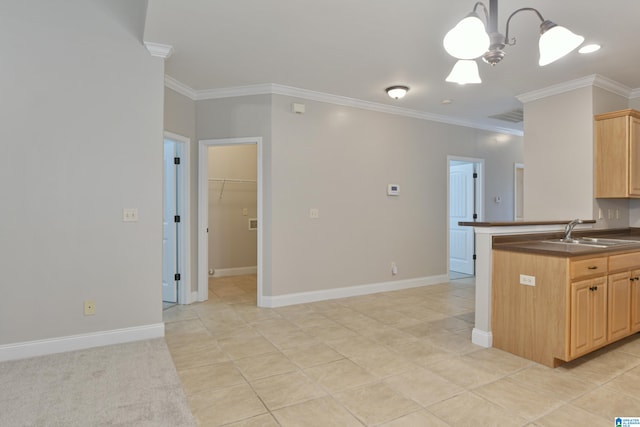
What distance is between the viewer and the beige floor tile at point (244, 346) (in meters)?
2.85

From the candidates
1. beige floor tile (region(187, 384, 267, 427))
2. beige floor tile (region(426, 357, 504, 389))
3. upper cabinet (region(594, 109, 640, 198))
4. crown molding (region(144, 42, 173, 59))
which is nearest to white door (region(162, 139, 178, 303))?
crown molding (region(144, 42, 173, 59))

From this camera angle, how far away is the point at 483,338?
2969 mm

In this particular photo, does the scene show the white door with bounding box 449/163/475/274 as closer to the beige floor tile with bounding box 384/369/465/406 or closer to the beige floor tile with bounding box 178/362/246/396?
the beige floor tile with bounding box 384/369/465/406

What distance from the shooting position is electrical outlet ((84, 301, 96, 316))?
115 inches

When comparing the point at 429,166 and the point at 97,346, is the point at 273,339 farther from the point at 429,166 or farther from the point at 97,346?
the point at 429,166

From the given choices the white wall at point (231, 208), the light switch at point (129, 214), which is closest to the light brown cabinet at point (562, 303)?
the light switch at point (129, 214)

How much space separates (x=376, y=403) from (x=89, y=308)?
7.99ft

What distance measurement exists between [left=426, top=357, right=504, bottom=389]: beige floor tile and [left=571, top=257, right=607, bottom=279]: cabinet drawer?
0.91 m

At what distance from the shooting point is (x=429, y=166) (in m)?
5.39

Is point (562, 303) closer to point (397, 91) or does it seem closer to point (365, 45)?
point (365, 45)

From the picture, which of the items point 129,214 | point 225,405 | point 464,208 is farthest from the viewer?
point 464,208

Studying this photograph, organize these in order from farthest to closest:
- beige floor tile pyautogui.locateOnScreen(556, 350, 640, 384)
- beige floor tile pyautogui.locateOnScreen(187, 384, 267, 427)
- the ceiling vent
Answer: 1. the ceiling vent
2. beige floor tile pyautogui.locateOnScreen(556, 350, 640, 384)
3. beige floor tile pyautogui.locateOnScreen(187, 384, 267, 427)

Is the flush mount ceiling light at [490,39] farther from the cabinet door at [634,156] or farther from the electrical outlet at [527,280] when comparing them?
the cabinet door at [634,156]

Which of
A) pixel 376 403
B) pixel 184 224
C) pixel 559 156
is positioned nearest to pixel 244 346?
pixel 376 403
